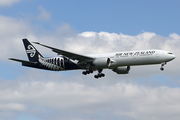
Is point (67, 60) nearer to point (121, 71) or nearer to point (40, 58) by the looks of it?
point (40, 58)

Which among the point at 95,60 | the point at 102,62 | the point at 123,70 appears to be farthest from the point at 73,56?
the point at 123,70

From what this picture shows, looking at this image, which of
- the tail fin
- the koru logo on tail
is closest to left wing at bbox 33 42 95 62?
the tail fin

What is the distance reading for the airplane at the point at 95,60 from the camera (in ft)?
182

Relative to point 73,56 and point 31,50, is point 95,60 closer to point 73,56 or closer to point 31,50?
point 73,56

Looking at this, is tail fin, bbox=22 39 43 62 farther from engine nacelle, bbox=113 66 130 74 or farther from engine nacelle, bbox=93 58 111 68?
engine nacelle, bbox=113 66 130 74

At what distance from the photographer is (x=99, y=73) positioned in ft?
212

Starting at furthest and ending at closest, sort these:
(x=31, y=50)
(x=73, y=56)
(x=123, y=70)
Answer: (x=31, y=50) → (x=123, y=70) → (x=73, y=56)

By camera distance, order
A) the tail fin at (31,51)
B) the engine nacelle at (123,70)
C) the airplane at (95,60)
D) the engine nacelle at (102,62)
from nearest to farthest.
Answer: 1. the airplane at (95,60)
2. the engine nacelle at (102,62)
3. the engine nacelle at (123,70)
4. the tail fin at (31,51)

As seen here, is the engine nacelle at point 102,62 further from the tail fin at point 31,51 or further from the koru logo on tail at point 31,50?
the koru logo on tail at point 31,50

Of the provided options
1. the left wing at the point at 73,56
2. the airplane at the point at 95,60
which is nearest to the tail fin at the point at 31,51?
the airplane at the point at 95,60

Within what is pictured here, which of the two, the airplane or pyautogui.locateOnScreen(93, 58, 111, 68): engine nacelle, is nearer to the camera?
the airplane

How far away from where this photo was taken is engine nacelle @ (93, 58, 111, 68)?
187ft

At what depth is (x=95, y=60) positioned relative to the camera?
58.2 meters

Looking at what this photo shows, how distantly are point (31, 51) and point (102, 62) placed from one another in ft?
52.8
